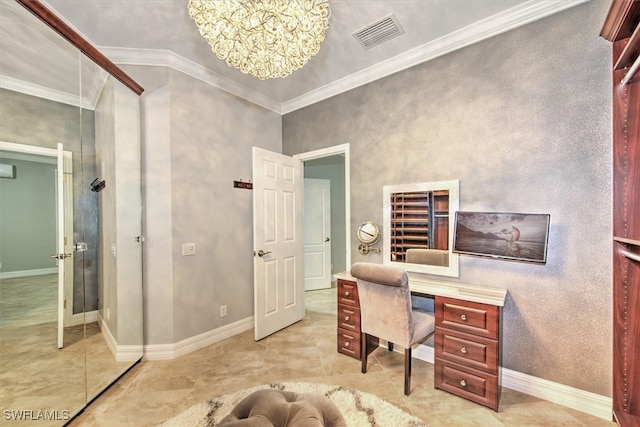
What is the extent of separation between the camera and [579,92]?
5.94 ft

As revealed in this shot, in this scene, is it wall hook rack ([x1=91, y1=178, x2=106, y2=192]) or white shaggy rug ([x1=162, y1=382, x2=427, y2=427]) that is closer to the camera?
white shaggy rug ([x1=162, y1=382, x2=427, y2=427])

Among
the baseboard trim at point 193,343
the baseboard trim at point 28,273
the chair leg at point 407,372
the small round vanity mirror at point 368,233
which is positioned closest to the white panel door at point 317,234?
the baseboard trim at point 193,343

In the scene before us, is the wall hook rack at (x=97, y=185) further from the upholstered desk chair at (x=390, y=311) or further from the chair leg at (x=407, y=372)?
the chair leg at (x=407, y=372)

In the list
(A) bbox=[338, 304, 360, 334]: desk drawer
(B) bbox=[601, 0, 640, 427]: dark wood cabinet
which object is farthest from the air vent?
(A) bbox=[338, 304, 360, 334]: desk drawer

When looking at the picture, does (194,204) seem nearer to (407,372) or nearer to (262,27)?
(262,27)

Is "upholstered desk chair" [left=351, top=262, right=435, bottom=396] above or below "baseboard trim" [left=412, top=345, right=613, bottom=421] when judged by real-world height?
above

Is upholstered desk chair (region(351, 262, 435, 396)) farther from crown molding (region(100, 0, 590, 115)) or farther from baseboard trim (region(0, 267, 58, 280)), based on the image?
baseboard trim (region(0, 267, 58, 280))

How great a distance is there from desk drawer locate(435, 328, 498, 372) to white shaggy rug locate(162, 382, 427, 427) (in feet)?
1.70

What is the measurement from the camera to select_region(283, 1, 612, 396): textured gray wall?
1758 mm

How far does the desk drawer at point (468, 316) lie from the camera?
5.96ft

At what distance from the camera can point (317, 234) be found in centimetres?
509

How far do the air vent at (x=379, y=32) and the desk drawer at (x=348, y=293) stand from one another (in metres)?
2.25

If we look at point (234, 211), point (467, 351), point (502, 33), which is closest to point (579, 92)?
point (502, 33)

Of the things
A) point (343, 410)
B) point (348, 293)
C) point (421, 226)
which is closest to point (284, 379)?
point (343, 410)
